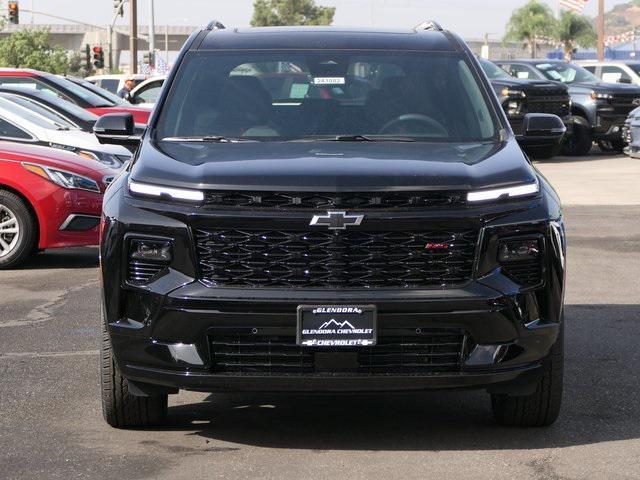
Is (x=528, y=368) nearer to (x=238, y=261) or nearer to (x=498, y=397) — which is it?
(x=498, y=397)

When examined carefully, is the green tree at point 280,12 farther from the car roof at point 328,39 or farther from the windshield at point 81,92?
the car roof at point 328,39

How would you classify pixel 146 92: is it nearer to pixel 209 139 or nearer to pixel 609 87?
pixel 609 87

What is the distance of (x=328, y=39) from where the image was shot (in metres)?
6.99

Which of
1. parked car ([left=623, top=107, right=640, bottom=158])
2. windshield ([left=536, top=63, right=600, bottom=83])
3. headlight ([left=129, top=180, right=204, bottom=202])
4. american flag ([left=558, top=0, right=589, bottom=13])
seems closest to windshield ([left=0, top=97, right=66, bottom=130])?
headlight ([left=129, top=180, right=204, bottom=202])

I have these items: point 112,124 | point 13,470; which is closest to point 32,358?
point 112,124

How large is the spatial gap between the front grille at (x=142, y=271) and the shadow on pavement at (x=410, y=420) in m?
0.84

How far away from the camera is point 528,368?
17.7 ft

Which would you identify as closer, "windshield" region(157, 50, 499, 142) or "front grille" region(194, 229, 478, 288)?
"front grille" region(194, 229, 478, 288)

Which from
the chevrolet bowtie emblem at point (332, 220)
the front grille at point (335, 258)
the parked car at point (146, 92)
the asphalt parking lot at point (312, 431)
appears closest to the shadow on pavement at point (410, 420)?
the asphalt parking lot at point (312, 431)

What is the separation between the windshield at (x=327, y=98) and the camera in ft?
21.0

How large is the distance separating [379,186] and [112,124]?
2.02m

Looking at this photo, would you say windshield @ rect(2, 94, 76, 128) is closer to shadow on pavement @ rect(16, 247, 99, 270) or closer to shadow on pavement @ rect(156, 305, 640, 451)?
shadow on pavement @ rect(16, 247, 99, 270)

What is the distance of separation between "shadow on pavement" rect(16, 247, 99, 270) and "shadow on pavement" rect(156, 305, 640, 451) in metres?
5.82

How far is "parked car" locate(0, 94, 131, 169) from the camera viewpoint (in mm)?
13688
